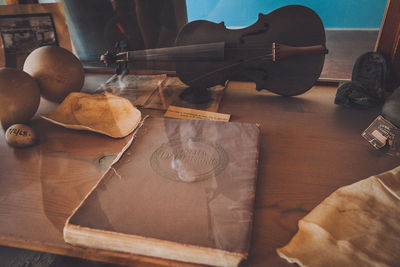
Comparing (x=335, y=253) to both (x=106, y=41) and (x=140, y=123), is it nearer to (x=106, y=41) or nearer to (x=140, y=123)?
(x=140, y=123)

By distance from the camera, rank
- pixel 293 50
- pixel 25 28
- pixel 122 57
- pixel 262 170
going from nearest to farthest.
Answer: pixel 262 170 < pixel 293 50 < pixel 122 57 < pixel 25 28

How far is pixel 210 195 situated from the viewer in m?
0.55

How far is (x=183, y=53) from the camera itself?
925 millimetres

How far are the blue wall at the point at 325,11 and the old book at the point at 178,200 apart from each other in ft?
1.47

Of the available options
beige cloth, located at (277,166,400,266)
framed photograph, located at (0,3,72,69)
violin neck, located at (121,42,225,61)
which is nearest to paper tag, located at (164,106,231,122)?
violin neck, located at (121,42,225,61)

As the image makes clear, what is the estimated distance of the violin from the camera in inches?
33.6

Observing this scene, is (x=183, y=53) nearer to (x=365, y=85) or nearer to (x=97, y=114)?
(x=97, y=114)

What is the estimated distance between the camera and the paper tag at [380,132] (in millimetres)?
711

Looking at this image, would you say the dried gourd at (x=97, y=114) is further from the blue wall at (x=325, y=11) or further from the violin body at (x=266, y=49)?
the blue wall at (x=325, y=11)

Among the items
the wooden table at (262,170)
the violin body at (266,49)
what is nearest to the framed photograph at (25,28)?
the wooden table at (262,170)

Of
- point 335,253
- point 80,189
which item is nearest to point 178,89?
point 80,189

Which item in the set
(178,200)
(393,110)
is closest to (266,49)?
(393,110)

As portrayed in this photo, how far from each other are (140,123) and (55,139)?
262 millimetres

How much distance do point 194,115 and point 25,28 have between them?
2.72 ft
